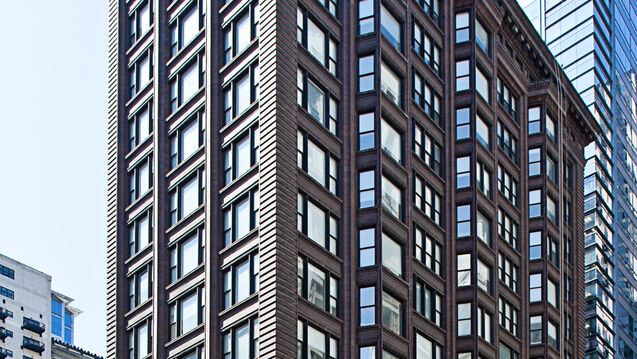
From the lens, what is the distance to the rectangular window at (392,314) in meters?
57.1

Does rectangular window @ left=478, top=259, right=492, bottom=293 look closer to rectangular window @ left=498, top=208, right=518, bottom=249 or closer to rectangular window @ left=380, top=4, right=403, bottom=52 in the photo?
rectangular window @ left=498, top=208, right=518, bottom=249

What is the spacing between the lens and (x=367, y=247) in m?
57.4

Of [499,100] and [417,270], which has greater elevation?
[499,100]

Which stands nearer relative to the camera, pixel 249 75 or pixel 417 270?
pixel 249 75

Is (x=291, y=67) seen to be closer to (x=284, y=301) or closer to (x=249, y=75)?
(x=249, y=75)

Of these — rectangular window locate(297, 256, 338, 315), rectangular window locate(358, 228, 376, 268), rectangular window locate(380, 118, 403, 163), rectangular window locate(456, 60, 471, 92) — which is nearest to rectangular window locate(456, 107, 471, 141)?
rectangular window locate(456, 60, 471, 92)

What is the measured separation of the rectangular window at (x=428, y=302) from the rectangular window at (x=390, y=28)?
13352mm

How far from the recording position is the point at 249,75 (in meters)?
56.1

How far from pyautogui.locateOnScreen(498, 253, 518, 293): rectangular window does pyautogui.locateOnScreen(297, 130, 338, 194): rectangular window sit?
19608 mm

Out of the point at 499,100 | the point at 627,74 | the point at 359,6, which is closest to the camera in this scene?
the point at 359,6

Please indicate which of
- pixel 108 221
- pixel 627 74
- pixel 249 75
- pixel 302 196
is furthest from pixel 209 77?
pixel 627 74

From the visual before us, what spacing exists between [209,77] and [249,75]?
124 inches

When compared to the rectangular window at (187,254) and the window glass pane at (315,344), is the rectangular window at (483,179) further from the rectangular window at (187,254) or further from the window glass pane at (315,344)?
the window glass pane at (315,344)

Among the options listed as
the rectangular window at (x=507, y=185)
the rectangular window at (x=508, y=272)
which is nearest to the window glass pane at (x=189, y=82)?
the rectangular window at (x=507, y=185)
